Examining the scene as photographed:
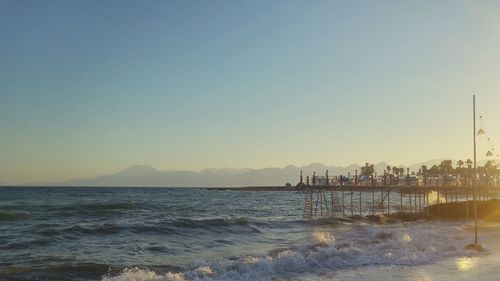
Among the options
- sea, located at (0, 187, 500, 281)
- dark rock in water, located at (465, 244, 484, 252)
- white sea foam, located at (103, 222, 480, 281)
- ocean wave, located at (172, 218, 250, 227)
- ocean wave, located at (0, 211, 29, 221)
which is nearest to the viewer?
white sea foam, located at (103, 222, 480, 281)

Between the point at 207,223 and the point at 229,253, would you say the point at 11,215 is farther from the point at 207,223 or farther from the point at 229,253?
the point at 229,253

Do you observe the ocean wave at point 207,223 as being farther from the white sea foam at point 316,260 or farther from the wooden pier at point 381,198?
the white sea foam at point 316,260

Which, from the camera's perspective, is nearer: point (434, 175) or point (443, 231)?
point (443, 231)

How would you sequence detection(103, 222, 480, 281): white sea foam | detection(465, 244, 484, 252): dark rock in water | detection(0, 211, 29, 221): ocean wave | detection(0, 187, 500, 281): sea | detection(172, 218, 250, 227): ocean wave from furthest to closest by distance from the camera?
detection(0, 211, 29, 221): ocean wave < detection(172, 218, 250, 227): ocean wave < detection(465, 244, 484, 252): dark rock in water < detection(0, 187, 500, 281): sea < detection(103, 222, 480, 281): white sea foam

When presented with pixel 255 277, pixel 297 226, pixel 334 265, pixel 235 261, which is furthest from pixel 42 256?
pixel 297 226

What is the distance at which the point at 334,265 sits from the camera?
69.0 ft

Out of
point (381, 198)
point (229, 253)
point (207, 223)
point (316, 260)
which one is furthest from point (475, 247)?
point (381, 198)

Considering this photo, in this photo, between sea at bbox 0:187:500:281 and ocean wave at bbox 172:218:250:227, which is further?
ocean wave at bbox 172:218:250:227

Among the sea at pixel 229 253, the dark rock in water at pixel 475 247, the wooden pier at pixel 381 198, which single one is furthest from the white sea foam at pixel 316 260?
the wooden pier at pixel 381 198

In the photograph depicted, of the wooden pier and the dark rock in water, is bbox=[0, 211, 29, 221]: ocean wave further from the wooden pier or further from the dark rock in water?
the dark rock in water

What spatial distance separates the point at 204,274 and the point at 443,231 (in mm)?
21225

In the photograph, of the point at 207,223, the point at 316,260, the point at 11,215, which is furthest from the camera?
the point at 11,215

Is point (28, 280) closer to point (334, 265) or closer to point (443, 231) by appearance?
point (334, 265)

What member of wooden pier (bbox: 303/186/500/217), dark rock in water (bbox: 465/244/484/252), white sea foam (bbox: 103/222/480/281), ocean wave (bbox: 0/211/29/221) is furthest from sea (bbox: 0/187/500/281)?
wooden pier (bbox: 303/186/500/217)
